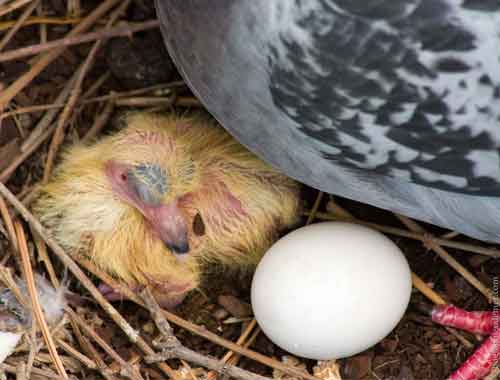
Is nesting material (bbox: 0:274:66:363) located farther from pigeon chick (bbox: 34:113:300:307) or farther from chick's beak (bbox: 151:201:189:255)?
chick's beak (bbox: 151:201:189:255)

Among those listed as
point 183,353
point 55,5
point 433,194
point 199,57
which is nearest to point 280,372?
point 183,353

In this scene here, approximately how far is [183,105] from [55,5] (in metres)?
0.44

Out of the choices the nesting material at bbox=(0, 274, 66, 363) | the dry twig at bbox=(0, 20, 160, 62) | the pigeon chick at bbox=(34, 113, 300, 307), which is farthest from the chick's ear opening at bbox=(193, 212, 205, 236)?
the dry twig at bbox=(0, 20, 160, 62)

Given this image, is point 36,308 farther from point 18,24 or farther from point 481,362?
point 481,362

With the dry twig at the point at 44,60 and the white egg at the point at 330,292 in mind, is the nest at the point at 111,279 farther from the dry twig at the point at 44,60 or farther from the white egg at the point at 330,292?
the white egg at the point at 330,292

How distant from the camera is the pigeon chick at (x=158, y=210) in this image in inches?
81.4

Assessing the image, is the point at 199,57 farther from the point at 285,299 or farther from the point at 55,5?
the point at 55,5

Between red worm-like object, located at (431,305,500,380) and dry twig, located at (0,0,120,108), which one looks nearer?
red worm-like object, located at (431,305,500,380)

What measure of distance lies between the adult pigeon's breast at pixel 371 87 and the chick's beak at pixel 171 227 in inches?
13.8

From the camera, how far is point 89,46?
233 cm

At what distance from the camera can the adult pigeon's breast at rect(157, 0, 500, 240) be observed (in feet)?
4.84

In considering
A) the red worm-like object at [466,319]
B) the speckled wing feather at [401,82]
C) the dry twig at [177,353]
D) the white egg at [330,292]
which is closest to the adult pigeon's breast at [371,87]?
the speckled wing feather at [401,82]

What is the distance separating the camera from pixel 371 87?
1.54 meters

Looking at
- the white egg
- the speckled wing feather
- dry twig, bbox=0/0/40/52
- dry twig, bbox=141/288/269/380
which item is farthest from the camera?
dry twig, bbox=0/0/40/52
